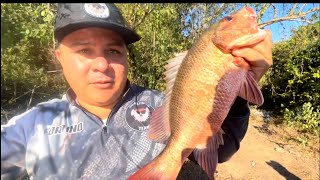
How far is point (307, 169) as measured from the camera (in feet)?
20.3

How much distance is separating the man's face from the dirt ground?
2.76 meters

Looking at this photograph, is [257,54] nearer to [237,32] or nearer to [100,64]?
[237,32]

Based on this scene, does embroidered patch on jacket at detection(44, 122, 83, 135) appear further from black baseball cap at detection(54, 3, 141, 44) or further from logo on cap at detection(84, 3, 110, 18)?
logo on cap at detection(84, 3, 110, 18)

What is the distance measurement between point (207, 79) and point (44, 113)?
933 mm

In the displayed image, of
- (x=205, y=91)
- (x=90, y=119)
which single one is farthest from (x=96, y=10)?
(x=205, y=91)

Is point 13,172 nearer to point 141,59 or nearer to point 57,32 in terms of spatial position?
point 57,32

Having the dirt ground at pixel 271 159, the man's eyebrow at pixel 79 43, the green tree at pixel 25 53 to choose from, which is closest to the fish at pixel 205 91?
the man's eyebrow at pixel 79 43

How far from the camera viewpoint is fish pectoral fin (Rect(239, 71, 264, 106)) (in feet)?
4.98

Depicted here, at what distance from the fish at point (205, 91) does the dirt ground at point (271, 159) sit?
290cm

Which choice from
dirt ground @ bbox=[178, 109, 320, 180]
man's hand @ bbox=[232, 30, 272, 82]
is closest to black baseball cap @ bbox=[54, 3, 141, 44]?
man's hand @ bbox=[232, 30, 272, 82]

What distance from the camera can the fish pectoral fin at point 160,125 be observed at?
161 centimetres

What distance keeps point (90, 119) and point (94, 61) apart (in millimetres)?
369

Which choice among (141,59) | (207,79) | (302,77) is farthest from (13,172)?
(302,77)

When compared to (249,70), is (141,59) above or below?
below
